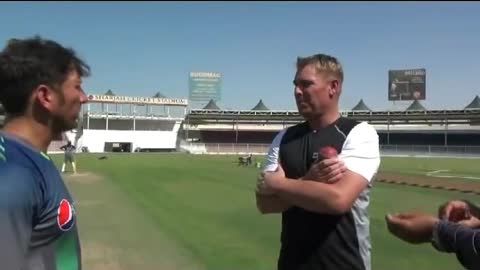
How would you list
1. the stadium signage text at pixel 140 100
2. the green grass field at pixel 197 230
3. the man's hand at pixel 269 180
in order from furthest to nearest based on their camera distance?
the stadium signage text at pixel 140 100 → the green grass field at pixel 197 230 → the man's hand at pixel 269 180

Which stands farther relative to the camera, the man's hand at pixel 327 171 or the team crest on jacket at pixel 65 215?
the man's hand at pixel 327 171

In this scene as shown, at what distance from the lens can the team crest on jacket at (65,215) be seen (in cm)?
202

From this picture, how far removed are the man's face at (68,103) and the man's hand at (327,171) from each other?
116cm

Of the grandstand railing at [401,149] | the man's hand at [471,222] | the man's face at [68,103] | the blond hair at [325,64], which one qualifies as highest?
the blond hair at [325,64]

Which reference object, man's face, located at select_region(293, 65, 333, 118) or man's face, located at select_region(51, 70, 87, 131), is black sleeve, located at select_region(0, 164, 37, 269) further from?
man's face, located at select_region(293, 65, 333, 118)

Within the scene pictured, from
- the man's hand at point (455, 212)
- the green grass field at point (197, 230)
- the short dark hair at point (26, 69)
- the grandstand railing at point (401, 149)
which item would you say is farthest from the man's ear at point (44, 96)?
Result: the grandstand railing at point (401, 149)

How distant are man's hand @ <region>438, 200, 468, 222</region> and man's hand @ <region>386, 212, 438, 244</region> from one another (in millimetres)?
135

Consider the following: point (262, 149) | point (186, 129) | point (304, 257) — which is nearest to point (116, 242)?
point (304, 257)

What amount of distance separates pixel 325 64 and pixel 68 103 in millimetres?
1471

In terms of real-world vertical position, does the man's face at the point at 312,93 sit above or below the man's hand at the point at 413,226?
above

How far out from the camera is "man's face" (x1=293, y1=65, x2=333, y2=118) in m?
3.07

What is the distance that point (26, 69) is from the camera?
6.72 feet

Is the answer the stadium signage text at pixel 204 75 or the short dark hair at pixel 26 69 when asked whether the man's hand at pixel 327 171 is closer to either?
the short dark hair at pixel 26 69

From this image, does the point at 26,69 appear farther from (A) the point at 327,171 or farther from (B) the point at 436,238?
(B) the point at 436,238
